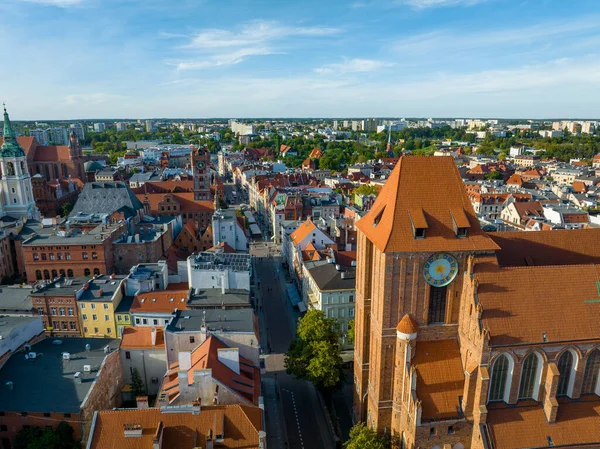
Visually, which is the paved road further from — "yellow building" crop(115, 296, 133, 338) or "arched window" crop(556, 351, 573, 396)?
"arched window" crop(556, 351, 573, 396)

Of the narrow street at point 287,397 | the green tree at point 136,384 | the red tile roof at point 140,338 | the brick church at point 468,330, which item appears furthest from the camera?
the red tile roof at point 140,338

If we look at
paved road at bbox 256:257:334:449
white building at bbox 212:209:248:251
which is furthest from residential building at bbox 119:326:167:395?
white building at bbox 212:209:248:251

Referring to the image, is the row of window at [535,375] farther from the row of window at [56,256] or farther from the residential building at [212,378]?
the row of window at [56,256]

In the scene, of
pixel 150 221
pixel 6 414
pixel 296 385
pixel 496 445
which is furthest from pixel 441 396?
pixel 150 221

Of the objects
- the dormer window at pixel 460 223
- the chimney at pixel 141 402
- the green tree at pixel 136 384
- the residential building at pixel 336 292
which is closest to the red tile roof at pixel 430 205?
the dormer window at pixel 460 223

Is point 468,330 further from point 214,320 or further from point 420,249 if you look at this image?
point 214,320
